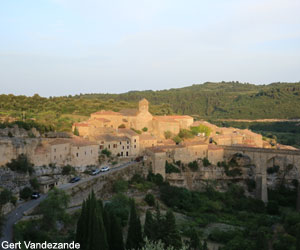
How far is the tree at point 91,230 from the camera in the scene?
2030 centimetres

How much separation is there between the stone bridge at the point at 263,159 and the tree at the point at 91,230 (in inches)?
1147

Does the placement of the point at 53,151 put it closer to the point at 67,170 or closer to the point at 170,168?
the point at 67,170

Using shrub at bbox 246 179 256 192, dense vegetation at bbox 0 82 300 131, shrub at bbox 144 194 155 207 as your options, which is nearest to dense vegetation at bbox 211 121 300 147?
dense vegetation at bbox 0 82 300 131

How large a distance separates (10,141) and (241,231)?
21972 mm

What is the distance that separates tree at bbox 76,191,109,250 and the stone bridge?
2914cm

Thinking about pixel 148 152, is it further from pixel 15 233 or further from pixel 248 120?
pixel 248 120

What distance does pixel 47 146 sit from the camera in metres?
35.7

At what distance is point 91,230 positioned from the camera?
68.0ft

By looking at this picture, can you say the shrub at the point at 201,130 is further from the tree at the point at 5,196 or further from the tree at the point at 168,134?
the tree at the point at 5,196

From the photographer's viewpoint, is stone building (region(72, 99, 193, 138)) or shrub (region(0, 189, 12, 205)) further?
stone building (region(72, 99, 193, 138))

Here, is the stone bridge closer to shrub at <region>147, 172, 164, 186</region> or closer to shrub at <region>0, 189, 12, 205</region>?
shrub at <region>147, 172, 164, 186</region>

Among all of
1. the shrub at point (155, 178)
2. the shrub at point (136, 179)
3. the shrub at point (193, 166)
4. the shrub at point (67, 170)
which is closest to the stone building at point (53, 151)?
the shrub at point (67, 170)

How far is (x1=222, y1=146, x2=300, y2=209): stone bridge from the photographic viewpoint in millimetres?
45438

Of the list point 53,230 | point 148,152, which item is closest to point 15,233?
point 53,230
